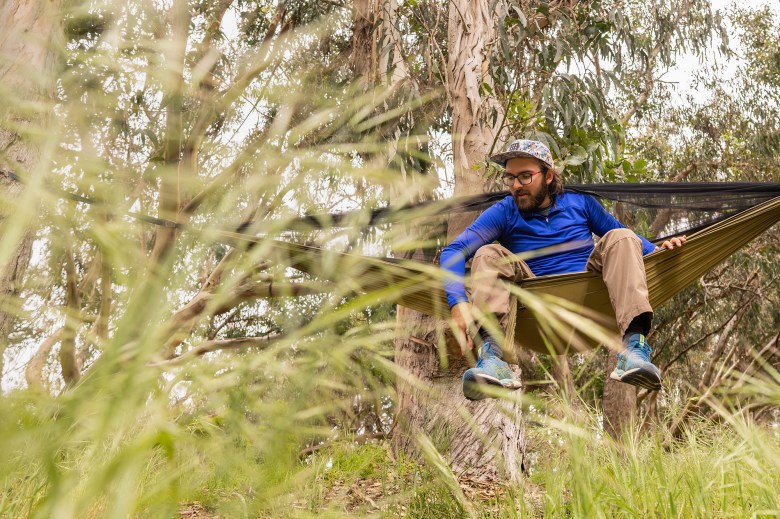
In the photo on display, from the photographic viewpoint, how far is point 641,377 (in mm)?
1639

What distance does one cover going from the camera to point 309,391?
0.42 m

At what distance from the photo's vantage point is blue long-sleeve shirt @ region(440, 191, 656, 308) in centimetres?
217

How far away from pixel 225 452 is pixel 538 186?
6.35ft

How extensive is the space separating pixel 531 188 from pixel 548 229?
14 centimetres

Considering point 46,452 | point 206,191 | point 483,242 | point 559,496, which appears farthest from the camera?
point 483,242

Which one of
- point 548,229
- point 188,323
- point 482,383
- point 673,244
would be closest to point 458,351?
point 548,229

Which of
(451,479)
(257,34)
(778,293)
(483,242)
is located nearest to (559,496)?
(451,479)

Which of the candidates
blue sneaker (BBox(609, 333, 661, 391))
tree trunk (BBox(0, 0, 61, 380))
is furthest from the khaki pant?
tree trunk (BBox(0, 0, 61, 380))

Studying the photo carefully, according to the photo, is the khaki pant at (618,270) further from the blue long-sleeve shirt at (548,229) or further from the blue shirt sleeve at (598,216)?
the blue shirt sleeve at (598,216)

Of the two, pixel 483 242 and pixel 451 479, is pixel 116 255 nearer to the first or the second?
pixel 451 479

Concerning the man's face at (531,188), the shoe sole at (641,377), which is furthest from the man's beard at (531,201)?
the shoe sole at (641,377)

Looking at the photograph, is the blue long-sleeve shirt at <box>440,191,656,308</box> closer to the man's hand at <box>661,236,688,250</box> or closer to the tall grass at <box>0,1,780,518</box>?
the man's hand at <box>661,236,688,250</box>

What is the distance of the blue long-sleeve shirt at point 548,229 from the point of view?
2.17 meters

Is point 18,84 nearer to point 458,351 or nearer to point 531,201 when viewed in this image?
point 531,201
